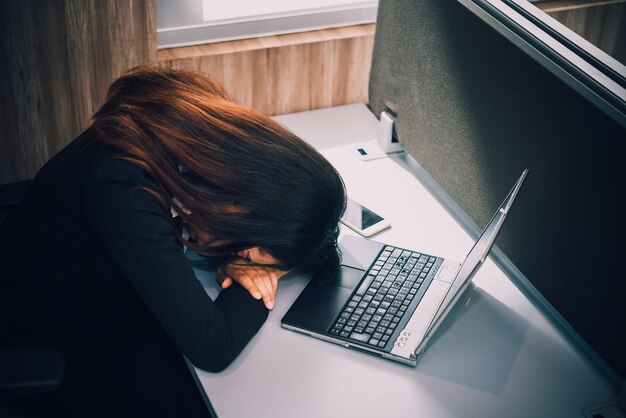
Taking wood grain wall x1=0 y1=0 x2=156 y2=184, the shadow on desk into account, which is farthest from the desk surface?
wood grain wall x1=0 y1=0 x2=156 y2=184

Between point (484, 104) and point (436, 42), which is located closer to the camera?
point (484, 104)

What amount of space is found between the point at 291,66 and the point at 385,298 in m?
0.74

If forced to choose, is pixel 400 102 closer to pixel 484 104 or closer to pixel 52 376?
pixel 484 104

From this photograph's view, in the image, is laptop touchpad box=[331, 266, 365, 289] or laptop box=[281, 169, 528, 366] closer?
laptop box=[281, 169, 528, 366]

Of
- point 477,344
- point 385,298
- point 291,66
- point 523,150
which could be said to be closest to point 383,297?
point 385,298

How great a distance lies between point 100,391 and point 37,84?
67 cm

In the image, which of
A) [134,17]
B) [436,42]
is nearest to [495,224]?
[436,42]

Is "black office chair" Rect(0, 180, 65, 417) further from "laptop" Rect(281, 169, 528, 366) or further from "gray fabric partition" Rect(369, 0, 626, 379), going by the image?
"gray fabric partition" Rect(369, 0, 626, 379)

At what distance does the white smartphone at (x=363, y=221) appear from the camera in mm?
1328

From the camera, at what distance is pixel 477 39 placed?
1.22 meters

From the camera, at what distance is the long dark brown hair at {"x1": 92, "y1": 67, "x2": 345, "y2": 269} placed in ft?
3.22

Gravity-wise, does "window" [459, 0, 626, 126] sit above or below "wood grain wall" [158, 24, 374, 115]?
above

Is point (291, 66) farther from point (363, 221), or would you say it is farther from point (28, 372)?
point (28, 372)

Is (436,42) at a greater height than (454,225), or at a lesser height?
greater
